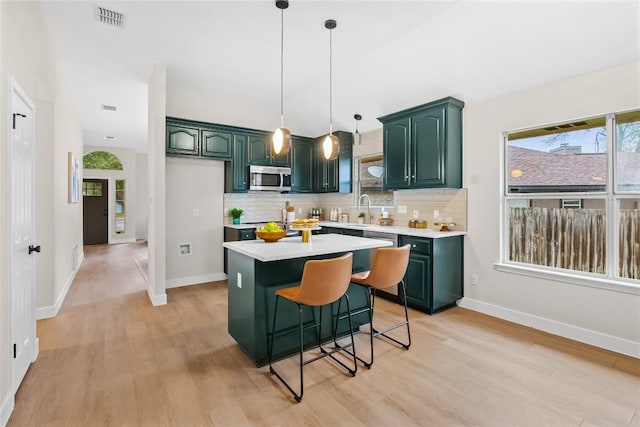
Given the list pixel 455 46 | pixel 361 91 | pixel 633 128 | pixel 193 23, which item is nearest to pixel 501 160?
pixel 633 128

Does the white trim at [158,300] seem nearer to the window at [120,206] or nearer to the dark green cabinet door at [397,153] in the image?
the dark green cabinet door at [397,153]

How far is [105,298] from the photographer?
437 centimetres

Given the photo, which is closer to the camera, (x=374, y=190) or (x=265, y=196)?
(x=374, y=190)

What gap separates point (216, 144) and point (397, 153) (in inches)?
109

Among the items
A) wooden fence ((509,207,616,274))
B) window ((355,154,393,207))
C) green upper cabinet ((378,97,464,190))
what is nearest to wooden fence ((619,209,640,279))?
wooden fence ((509,207,616,274))

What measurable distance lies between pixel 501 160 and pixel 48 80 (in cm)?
494

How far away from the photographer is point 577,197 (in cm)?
315

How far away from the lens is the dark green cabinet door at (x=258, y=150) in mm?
5398

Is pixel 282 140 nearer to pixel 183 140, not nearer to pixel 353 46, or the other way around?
pixel 353 46

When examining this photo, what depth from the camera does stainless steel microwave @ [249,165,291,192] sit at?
17.6ft

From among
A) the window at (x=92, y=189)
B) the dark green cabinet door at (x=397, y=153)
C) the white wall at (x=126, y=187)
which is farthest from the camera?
the white wall at (x=126, y=187)

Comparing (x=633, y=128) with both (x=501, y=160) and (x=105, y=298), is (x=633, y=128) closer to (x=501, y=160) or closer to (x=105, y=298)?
(x=501, y=160)

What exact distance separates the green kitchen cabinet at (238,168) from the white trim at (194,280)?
4.66ft

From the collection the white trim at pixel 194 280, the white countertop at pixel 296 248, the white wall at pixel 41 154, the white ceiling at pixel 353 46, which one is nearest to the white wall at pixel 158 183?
the white ceiling at pixel 353 46
